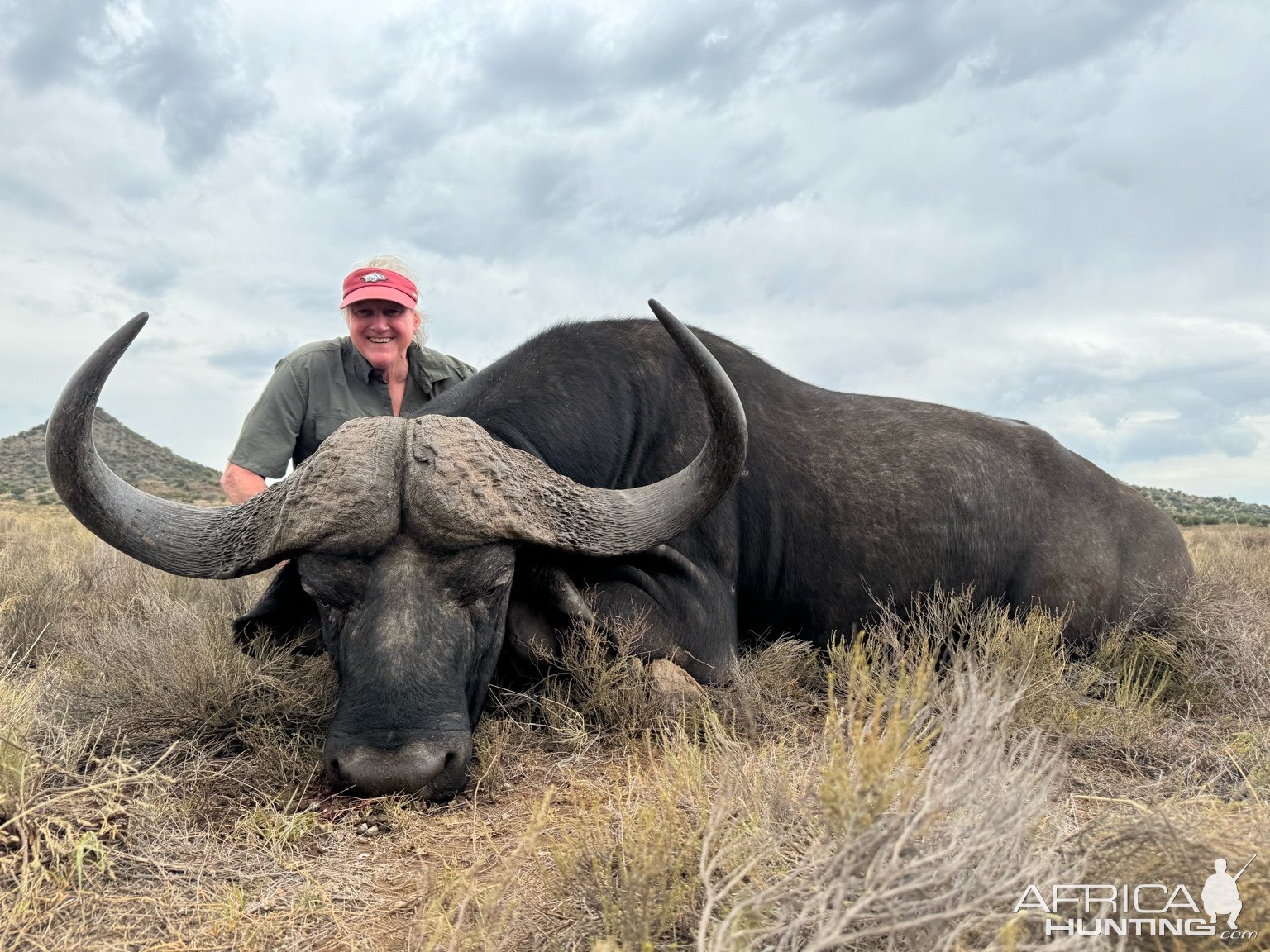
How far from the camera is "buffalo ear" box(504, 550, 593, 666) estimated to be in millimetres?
3781

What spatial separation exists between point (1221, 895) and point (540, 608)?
2788 millimetres

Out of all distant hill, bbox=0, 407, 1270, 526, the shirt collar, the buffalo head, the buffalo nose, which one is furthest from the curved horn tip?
distant hill, bbox=0, 407, 1270, 526

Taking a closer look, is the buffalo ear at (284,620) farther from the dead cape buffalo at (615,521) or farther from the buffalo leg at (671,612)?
the buffalo leg at (671,612)

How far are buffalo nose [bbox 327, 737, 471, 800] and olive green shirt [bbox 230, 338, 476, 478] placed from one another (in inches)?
144

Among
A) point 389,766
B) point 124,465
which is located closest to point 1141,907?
point 389,766

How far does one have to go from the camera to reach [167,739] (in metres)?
3.52

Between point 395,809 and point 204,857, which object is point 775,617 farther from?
point 204,857

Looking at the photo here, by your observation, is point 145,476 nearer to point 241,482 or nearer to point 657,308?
point 241,482

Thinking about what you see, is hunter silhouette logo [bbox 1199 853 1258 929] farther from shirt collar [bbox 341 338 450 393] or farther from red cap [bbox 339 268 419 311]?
shirt collar [bbox 341 338 450 393]

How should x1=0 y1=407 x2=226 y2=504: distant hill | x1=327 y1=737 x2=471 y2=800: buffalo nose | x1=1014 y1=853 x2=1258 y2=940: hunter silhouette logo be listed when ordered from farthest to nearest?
x1=0 y1=407 x2=226 y2=504: distant hill → x1=327 y1=737 x2=471 y2=800: buffalo nose → x1=1014 y1=853 x2=1258 y2=940: hunter silhouette logo

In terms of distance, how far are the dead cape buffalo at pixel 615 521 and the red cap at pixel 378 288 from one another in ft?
6.07

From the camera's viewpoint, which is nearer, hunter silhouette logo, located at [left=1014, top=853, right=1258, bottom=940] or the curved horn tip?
hunter silhouette logo, located at [left=1014, top=853, right=1258, bottom=940]

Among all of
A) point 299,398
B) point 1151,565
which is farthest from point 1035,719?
→ point 299,398

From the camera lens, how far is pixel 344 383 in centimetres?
658
